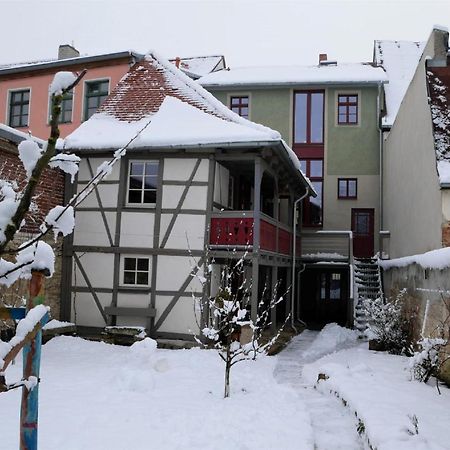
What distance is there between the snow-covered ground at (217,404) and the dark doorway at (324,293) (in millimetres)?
9377

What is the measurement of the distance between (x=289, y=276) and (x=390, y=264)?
3.47 metres

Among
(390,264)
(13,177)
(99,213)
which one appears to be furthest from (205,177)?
(390,264)

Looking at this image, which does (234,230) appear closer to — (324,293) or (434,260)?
(434,260)

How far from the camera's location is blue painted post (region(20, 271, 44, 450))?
3.05 meters

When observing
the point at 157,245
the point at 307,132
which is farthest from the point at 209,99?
the point at 307,132

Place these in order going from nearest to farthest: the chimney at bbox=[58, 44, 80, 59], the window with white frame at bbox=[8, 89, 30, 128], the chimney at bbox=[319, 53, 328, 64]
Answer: the window with white frame at bbox=[8, 89, 30, 128] < the chimney at bbox=[58, 44, 80, 59] < the chimney at bbox=[319, 53, 328, 64]

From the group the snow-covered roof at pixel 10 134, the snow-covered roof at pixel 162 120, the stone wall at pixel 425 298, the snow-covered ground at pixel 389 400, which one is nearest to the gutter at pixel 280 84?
the snow-covered roof at pixel 162 120

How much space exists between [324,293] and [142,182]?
10.2m

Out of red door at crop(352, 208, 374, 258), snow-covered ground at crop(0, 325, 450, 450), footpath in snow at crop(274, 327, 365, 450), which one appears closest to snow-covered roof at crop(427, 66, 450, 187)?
snow-covered ground at crop(0, 325, 450, 450)

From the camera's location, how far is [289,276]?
17.5m

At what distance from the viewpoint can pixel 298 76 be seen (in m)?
20.4

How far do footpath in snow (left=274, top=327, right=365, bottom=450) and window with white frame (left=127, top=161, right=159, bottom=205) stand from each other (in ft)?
15.8

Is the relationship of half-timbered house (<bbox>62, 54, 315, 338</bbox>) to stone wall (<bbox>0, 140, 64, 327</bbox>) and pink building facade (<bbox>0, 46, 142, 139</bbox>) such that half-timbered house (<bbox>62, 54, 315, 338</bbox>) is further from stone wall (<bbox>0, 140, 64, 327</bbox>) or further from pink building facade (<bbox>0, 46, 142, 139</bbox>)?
pink building facade (<bbox>0, 46, 142, 139</bbox>)

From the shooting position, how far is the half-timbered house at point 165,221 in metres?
12.0
